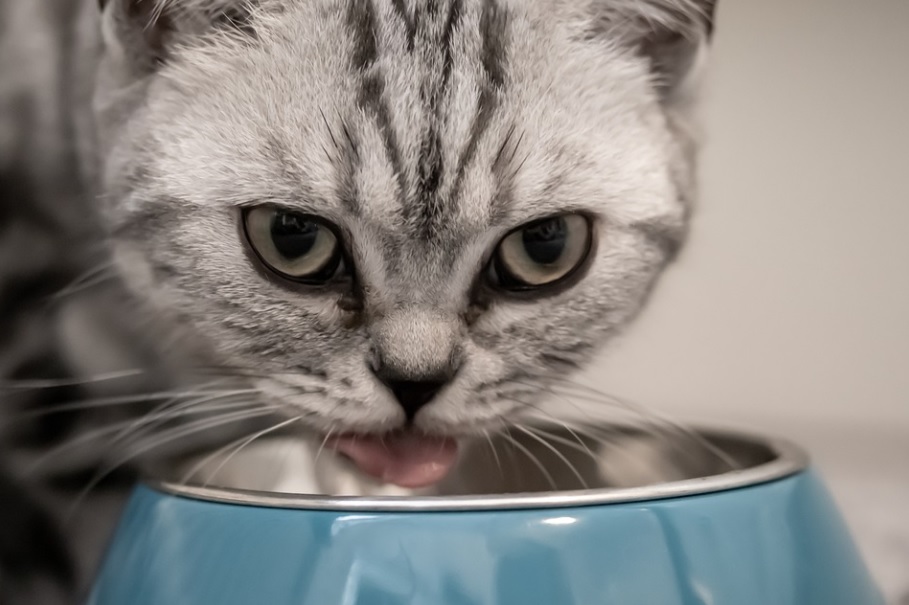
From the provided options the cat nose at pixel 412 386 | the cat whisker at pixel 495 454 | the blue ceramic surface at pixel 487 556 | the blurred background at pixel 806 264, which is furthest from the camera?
the blurred background at pixel 806 264

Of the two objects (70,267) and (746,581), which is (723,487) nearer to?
(746,581)

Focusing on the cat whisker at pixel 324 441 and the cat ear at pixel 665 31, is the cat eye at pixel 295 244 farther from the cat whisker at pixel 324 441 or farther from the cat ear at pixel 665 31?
the cat ear at pixel 665 31

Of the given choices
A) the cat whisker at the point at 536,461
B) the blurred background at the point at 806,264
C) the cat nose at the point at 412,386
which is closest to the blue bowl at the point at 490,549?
the cat nose at the point at 412,386

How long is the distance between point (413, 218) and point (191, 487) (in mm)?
210

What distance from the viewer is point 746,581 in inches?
16.6

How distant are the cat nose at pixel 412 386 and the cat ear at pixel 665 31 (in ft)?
0.96

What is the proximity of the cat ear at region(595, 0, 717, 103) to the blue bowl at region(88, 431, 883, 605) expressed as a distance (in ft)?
1.12

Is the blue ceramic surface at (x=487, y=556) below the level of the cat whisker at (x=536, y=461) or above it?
above

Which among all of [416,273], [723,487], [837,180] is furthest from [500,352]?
[837,180]

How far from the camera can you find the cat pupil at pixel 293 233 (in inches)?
22.1

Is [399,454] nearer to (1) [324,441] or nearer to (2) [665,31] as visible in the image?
(1) [324,441]

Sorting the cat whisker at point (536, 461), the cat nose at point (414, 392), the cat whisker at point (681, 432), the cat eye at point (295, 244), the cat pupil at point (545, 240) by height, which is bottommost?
the cat whisker at point (536, 461)

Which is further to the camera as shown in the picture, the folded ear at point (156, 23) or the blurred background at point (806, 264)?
the blurred background at point (806, 264)

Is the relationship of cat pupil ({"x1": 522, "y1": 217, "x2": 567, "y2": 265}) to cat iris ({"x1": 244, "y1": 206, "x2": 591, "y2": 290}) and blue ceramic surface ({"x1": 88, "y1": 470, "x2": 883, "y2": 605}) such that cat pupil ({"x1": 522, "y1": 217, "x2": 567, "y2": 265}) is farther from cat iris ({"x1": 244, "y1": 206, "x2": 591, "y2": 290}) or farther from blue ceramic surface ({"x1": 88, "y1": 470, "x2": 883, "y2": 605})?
blue ceramic surface ({"x1": 88, "y1": 470, "x2": 883, "y2": 605})
